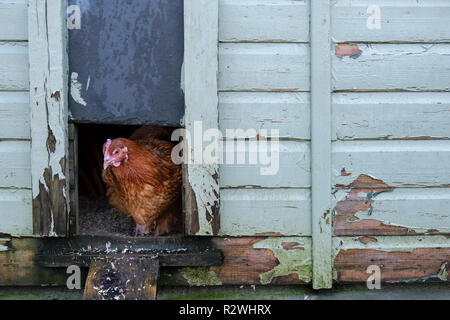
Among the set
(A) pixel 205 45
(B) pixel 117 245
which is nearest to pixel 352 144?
(A) pixel 205 45

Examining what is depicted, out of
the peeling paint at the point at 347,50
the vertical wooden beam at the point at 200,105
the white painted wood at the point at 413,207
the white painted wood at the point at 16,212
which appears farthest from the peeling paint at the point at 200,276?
the peeling paint at the point at 347,50

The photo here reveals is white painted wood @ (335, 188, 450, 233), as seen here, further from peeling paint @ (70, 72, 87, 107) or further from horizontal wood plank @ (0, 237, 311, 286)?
peeling paint @ (70, 72, 87, 107)

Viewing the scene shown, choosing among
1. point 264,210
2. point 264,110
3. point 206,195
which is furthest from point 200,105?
point 264,210

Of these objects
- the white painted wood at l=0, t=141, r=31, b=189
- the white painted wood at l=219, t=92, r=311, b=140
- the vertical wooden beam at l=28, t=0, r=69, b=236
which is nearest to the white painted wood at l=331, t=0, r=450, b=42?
the white painted wood at l=219, t=92, r=311, b=140

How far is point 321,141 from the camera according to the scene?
212 centimetres

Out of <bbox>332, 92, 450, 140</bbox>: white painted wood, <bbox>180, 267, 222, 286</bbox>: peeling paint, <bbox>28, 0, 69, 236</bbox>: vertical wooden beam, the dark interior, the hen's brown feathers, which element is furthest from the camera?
the dark interior

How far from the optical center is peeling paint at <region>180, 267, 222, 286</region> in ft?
7.34

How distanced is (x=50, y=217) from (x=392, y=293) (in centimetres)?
196

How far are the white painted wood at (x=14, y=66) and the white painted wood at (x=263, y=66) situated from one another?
3.41ft

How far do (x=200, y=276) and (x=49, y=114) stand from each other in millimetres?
1208

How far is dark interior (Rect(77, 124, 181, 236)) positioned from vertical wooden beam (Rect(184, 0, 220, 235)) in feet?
3.26

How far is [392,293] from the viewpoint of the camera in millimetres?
2260

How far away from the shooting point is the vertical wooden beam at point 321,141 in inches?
81.8

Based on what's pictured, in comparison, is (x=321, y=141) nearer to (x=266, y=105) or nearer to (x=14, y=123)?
(x=266, y=105)
